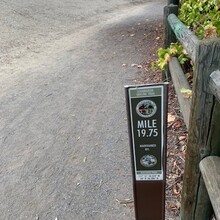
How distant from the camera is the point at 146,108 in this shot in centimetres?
171

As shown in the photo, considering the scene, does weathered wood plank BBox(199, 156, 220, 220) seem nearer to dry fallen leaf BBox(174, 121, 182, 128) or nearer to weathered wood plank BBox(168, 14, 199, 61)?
weathered wood plank BBox(168, 14, 199, 61)

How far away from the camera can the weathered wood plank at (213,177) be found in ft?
5.34

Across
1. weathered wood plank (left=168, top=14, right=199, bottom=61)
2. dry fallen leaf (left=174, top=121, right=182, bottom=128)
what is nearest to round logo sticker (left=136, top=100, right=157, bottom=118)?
weathered wood plank (left=168, top=14, right=199, bottom=61)

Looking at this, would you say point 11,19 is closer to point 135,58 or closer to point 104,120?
point 135,58

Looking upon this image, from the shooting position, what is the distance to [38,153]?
3.58 meters

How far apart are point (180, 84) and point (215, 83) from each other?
5.43 ft

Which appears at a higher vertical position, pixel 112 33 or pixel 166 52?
pixel 166 52

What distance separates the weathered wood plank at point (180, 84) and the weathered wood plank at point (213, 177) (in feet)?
→ 2.37

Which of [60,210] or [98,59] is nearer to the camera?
[60,210]

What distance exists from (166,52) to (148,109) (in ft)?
9.19

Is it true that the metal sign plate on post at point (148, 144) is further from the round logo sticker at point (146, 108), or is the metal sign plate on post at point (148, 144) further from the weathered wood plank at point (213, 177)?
the weathered wood plank at point (213, 177)

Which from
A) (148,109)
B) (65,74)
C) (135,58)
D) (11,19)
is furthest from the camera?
(11,19)

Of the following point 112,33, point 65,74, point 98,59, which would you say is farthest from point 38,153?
point 112,33

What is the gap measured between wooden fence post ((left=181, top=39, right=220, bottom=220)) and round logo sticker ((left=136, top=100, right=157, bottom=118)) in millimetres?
311
